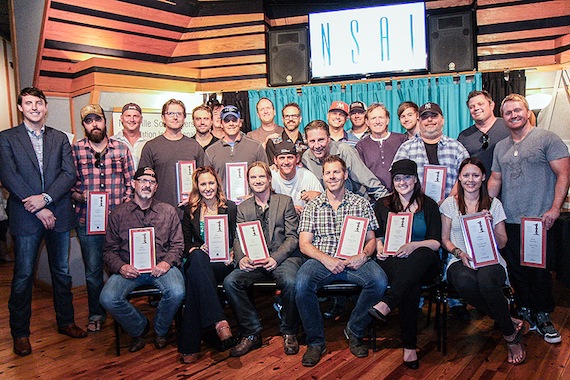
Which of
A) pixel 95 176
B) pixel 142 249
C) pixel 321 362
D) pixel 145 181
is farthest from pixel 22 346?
pixel 321 362

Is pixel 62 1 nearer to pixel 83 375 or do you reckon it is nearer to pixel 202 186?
pixel 202 186

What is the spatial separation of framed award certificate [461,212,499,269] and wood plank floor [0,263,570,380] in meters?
0.63

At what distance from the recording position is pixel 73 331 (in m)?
3.74

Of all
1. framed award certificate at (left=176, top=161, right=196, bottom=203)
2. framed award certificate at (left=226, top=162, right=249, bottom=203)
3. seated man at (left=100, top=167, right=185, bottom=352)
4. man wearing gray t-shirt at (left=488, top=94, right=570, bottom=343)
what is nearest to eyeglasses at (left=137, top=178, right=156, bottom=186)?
seated man at (left=100, top=167, right=185, bottom=352)

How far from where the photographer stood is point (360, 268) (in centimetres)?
323

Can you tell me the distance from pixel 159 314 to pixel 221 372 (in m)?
0.69

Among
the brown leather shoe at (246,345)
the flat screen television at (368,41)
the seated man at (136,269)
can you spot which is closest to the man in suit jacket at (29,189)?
the seated man at (136,269)

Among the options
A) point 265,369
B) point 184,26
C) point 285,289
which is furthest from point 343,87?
point 265,369

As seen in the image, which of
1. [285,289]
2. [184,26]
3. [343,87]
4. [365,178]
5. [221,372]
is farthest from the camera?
[184,26]

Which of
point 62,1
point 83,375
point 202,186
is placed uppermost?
point 62,1

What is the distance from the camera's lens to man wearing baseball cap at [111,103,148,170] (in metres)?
4.28

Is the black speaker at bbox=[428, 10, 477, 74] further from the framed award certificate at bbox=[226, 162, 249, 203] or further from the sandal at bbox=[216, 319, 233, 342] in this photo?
the sandal at bbox=[216, 319, 233, 342]

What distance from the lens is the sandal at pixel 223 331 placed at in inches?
124

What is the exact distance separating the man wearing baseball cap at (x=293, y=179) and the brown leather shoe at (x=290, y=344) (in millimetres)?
951
